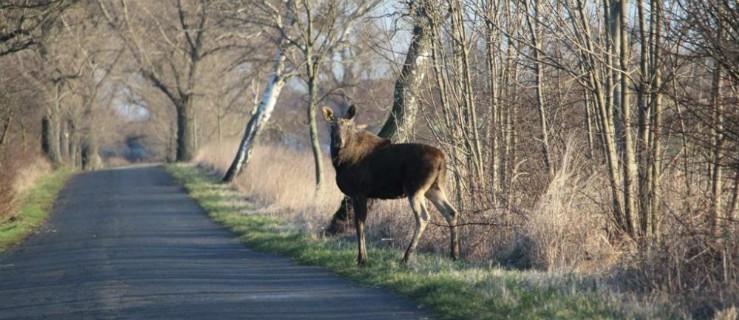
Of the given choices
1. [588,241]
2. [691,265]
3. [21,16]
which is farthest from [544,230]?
[21,16]

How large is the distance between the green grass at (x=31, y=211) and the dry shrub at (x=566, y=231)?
34.6 ft

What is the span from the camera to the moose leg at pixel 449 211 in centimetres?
1491

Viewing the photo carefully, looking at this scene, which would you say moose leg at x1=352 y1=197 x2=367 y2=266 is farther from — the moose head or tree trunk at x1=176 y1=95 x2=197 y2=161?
tree trunk at x1=176 y1=95 x2=197 y2=161

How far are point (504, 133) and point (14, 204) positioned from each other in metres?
14.1

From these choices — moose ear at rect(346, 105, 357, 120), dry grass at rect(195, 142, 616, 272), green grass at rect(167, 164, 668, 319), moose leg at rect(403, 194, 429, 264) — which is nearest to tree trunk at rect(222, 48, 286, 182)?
dry grass at rect(195, 142, 616, 272)

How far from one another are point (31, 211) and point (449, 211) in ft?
53.4

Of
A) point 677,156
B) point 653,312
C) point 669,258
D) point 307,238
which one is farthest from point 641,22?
point 307,238

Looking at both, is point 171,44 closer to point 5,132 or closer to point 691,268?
point 5,132

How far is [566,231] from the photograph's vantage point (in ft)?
45.6

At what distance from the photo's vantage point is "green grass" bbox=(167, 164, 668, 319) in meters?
10.1

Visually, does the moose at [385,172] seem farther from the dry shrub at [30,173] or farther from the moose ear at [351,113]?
the dry shrub at [30,173]

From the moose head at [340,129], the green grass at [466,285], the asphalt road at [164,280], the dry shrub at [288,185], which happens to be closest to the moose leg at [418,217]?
the green grass at [466,285]

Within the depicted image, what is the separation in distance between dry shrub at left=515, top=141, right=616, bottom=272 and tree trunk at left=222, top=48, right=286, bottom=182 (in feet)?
56.7

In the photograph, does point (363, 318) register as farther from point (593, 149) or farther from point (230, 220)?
point (230, 220)
